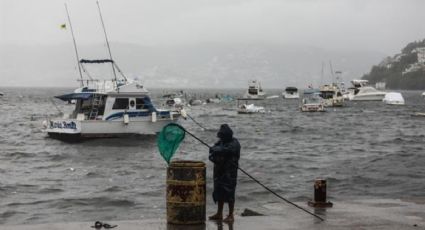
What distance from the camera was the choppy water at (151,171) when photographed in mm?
19969

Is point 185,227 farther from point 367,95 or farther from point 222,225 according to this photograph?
point 367,95

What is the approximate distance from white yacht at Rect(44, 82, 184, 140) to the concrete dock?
27439 millimetres

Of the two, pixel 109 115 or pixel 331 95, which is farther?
pixel 331 95

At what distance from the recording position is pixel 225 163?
12039 millimetres

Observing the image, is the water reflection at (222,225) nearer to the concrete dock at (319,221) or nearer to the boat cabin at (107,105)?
the concrete dock at (319,221)

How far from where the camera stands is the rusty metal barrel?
11.8 m

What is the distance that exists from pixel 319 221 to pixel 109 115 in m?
29.6

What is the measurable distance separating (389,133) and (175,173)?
43663 mm

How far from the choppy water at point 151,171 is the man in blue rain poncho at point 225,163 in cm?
580

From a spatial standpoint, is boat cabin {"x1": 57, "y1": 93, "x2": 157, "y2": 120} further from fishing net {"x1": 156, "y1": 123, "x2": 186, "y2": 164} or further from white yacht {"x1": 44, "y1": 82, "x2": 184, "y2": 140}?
fishing net {"x1": 156, "y1": 123, "x2": 186, "y2": 164}

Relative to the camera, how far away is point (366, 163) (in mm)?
31297

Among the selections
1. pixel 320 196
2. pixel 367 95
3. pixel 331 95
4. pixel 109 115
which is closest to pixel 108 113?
pixel 109 115

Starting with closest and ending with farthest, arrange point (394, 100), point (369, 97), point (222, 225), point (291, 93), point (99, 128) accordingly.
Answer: point (222, 225)
point (99, 128)
point (394, 100)
point (369, 97)
point (291, 93)

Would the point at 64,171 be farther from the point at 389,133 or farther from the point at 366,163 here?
the point at 389,133
